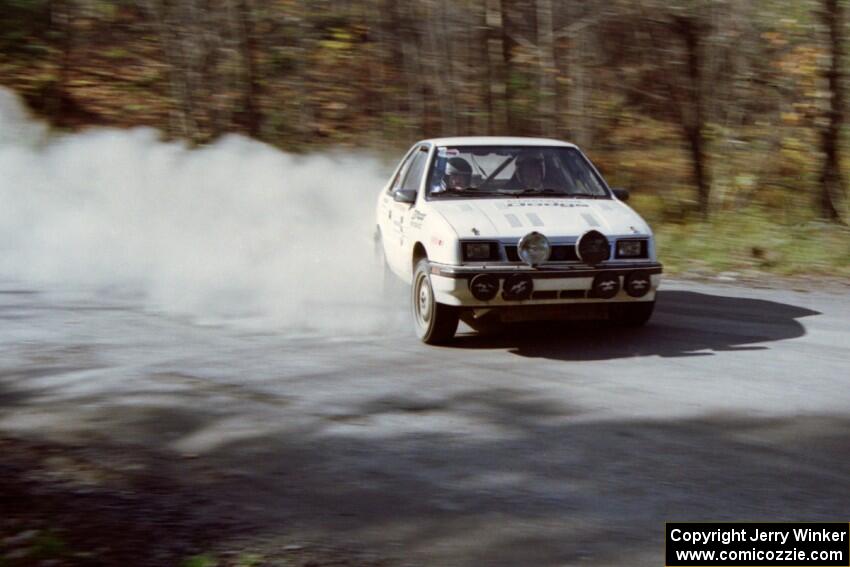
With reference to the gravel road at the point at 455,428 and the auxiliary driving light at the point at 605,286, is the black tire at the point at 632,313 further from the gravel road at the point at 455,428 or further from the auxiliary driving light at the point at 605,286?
the auxiliary driving light at the point at 605,286

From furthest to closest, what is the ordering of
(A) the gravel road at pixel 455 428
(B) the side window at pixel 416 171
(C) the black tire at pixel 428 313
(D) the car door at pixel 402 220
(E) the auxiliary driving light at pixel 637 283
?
1. (B) the side window at pixel 416 171
2. (D) the car door at pixel 402 220
3. (C) the black tire at pixel 428 313
4. (E) the auxiliary driving light at pixel 637 283
5. (A) the gravel road at pixel 455 428

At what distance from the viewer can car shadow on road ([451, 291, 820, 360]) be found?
8040 mm

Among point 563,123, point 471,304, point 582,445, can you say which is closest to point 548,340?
point 471,304

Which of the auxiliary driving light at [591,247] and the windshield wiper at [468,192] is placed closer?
the auxiliary driving light at [591,247]

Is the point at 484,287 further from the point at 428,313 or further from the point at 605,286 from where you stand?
the point at 605,286

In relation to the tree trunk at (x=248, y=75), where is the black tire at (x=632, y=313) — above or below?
below

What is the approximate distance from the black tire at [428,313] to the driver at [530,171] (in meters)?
1.16

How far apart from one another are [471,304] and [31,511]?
3839 mm

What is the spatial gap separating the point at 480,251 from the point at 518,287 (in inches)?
15.3

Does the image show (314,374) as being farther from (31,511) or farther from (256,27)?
(256,27)

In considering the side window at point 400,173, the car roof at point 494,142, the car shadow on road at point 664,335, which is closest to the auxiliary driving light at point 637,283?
the car shadow on road at point 664,335

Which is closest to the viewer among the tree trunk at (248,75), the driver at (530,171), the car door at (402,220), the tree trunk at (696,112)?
the driver at (530,171)

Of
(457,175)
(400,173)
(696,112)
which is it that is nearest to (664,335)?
(457,175)

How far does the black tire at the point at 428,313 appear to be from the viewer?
8.12 meters
